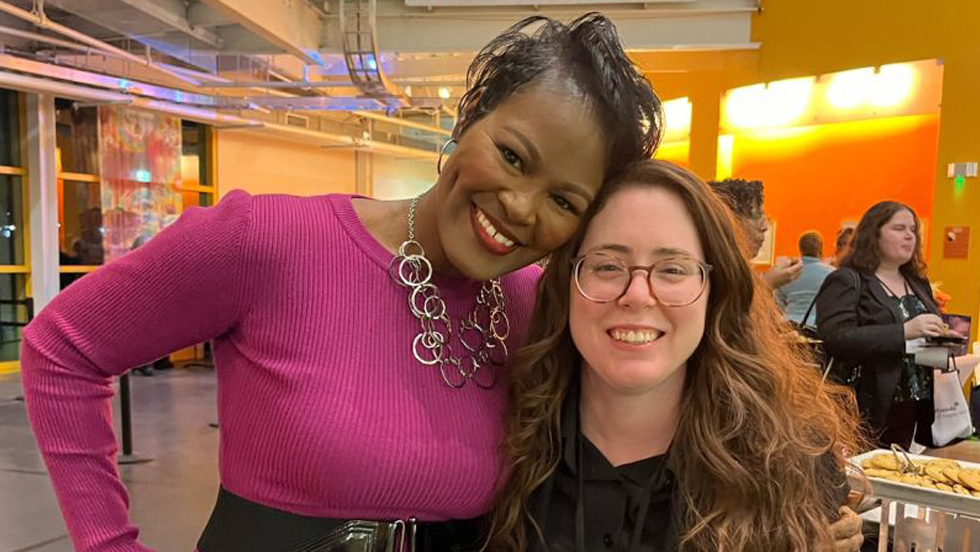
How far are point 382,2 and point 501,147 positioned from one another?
545 cm

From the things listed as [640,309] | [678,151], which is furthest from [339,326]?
[678,151]

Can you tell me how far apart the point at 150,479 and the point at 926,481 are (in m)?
4.20

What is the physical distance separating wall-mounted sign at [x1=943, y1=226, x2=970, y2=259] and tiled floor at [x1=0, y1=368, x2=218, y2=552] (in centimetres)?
563

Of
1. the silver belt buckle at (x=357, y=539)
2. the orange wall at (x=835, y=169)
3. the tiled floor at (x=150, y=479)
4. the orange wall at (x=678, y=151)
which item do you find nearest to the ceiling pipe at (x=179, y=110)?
the tiled floor at (x=150, y=479)

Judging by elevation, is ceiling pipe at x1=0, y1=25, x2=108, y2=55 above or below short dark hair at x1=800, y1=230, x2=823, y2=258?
above

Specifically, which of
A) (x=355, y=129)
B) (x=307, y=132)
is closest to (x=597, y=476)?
(x=307, y=132)

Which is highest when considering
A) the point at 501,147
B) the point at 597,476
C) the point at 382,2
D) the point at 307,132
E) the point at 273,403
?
the point at 382,2

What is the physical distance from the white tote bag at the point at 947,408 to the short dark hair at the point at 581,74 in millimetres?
2777

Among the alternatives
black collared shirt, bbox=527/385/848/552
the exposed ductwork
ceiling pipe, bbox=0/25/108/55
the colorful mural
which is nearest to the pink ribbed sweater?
black collared shirt, bbox=527/385/848/552

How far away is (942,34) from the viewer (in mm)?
5426

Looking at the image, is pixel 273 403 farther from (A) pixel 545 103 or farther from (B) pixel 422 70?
(B) pixel 422 70

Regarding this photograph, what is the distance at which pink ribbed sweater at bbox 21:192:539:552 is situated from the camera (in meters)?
1.02

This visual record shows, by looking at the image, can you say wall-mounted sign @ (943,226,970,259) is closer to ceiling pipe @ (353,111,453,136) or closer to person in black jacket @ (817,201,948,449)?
person in black jacket @ (817,201,948,449)

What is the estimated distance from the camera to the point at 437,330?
116 cm
